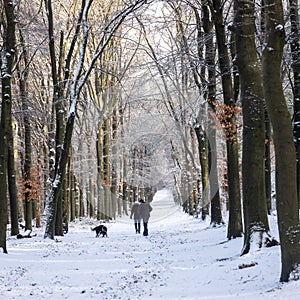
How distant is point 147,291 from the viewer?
7.77m

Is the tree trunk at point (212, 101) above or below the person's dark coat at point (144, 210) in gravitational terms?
above

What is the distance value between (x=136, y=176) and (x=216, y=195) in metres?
42.2

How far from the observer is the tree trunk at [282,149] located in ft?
21.4

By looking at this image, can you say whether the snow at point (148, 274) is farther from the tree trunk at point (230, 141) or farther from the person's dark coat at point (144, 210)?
the person's dark coat at point (144, 210)

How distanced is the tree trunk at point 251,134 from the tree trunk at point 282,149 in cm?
293

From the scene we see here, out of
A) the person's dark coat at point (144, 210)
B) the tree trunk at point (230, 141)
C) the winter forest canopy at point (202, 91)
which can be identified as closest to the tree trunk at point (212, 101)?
the winter forest canopy at point (202, 91)

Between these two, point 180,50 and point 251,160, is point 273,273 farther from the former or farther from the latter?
point 180,50

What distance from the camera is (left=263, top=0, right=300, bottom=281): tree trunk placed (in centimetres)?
654

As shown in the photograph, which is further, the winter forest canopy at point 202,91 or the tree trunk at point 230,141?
the tree trunk at point 230,141

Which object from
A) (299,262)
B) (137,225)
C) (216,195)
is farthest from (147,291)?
(137,225)

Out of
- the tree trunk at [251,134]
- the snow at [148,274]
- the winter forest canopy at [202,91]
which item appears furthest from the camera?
the tree trunk at [251,134]

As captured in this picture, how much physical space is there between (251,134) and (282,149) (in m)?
3.23

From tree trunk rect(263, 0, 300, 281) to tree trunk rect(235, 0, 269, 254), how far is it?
2.93 meters

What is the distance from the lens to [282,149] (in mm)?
6664
